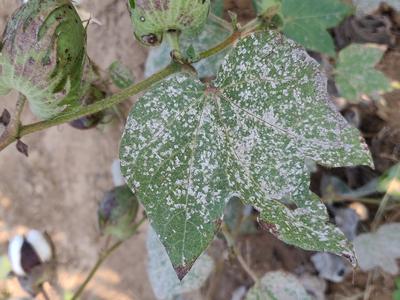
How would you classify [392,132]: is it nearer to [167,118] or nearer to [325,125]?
[325,125]

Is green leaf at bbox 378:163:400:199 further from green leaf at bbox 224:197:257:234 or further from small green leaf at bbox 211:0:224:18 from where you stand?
small green leaf at bbox 211:0:224:18

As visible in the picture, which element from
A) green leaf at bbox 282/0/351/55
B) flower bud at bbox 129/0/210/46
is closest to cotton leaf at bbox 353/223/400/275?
green leaf at bbox 282/0/351/55

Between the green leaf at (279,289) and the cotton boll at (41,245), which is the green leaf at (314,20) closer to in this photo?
the green leaf at (279,289)

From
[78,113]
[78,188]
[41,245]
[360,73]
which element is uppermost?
[78,113]

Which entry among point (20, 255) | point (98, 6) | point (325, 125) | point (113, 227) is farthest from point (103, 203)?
point (98, 6)

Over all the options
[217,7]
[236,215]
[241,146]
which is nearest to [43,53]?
[241,146]

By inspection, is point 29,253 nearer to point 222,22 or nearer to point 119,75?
point 119,75

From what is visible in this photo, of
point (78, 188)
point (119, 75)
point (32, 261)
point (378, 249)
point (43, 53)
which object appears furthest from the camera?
point (78, 188)
